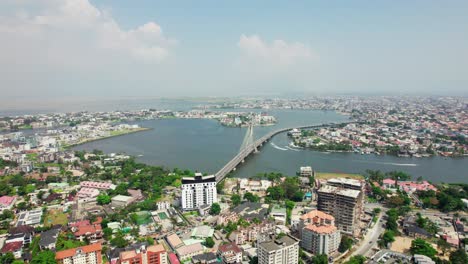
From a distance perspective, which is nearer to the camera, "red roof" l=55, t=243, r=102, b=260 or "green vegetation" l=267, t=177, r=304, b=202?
"red roof" l=55, t=243, r=102, b=260

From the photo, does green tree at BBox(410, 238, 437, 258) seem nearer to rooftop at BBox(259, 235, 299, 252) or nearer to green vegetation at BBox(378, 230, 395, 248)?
green vegetation at BBox(378, 230, 395, 248)

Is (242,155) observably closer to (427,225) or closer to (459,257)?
(427,225)

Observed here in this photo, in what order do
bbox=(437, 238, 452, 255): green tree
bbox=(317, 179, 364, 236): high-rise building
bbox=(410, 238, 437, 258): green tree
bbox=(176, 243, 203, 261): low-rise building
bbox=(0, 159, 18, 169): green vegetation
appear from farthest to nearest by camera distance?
bbox=(0, 159, 18, 169): green vegetation < bbox=(317, 179, 364, 236): high-rise building < bbox=(437, 238, 452, 255): green tree < bbox=(176, 243, 203, 261): low-rise building < bbox=(410, 238, 437, 258): green tree

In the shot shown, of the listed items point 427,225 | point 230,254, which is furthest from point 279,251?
point 427,225

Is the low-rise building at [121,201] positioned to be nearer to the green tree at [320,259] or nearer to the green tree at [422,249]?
the green tree at [320,259]

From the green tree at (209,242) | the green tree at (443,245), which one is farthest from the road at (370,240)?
the green tree at (209,242)

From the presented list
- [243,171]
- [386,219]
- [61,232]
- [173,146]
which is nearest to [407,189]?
[386,219]

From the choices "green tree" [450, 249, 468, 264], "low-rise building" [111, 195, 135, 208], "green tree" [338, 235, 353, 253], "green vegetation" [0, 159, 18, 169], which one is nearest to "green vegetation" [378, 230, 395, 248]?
"green tree" [338, 235, 353, 253]

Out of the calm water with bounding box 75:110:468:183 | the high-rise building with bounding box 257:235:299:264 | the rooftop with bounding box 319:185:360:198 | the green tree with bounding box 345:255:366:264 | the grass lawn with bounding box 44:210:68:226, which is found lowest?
the grass lawn with bounding box 44:210:68:226
